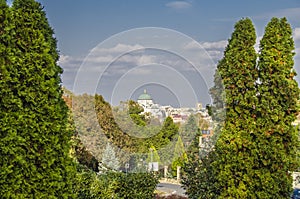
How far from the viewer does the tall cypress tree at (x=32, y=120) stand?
691 cm

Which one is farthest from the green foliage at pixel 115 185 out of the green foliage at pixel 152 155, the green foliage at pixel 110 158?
the green foliage at pixel 152 155

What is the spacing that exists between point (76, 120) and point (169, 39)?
7.88m

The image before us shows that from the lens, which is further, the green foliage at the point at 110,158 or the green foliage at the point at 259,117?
the green foliage at the point at 110,158

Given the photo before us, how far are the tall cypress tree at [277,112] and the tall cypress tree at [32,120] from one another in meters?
4.01

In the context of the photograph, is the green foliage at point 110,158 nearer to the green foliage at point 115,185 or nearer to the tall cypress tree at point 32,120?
the green foliage at point 115,185

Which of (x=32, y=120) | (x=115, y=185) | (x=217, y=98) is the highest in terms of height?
(x=217, y=98)

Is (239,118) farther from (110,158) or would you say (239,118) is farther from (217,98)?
(110,158)

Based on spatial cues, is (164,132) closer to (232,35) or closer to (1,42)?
(232,35)

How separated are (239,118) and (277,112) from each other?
785 mm

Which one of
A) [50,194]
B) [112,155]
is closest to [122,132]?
[112,155]

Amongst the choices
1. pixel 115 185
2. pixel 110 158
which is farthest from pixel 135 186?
pixel 110 158

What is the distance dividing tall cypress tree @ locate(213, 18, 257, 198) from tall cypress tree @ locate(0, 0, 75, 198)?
360 cm

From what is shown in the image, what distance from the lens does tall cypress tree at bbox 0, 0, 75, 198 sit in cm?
691

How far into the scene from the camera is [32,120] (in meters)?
7.08
